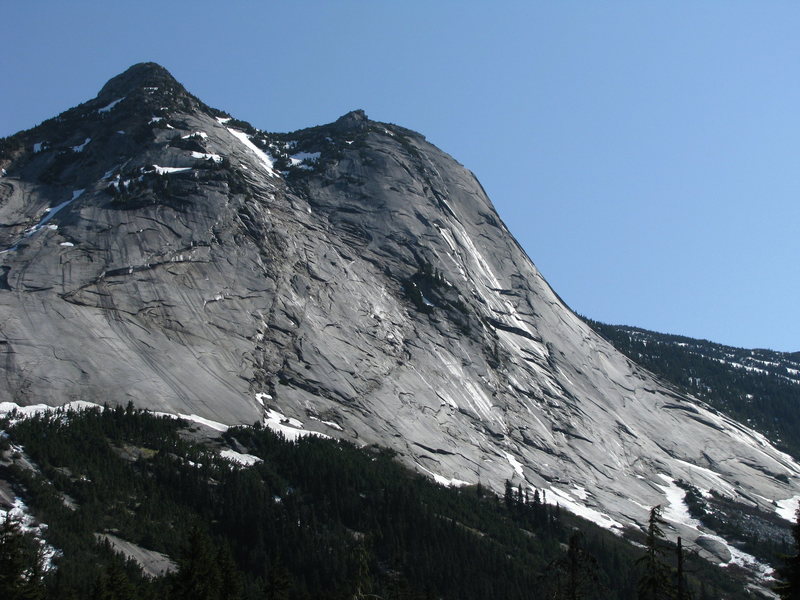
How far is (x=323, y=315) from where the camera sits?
13550cm

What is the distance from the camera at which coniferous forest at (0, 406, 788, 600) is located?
245ft

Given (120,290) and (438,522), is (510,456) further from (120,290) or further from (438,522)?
(120,290)

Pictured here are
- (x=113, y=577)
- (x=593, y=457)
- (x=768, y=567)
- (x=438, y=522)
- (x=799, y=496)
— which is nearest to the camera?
(x=113, y=577)

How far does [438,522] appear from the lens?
93.1m

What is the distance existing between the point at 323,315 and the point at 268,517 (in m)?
52.5

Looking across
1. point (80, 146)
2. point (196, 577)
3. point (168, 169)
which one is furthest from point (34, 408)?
point (80, 146)

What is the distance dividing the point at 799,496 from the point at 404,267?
7951 centimetres

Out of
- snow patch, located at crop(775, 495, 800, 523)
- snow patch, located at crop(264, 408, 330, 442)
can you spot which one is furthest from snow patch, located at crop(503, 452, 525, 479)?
snow patch, located at crop(775, 495, 800, 523)

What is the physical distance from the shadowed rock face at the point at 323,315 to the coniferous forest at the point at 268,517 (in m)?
11.0

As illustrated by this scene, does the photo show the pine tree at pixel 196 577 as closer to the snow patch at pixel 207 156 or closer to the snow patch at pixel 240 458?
the snow patch at pixel 240 458

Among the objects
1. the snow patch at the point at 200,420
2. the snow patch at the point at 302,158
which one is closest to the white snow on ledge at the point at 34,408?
the snow patch at the point at 200,420

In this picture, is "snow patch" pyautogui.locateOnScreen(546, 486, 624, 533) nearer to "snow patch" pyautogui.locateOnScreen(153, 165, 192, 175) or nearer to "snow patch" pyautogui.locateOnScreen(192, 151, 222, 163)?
"snow patch" pyautogui.locateOnScreen(153, 165, 192, 175)

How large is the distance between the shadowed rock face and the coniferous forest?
11026 millimetres

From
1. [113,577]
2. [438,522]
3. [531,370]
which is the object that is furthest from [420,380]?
[113,577]
